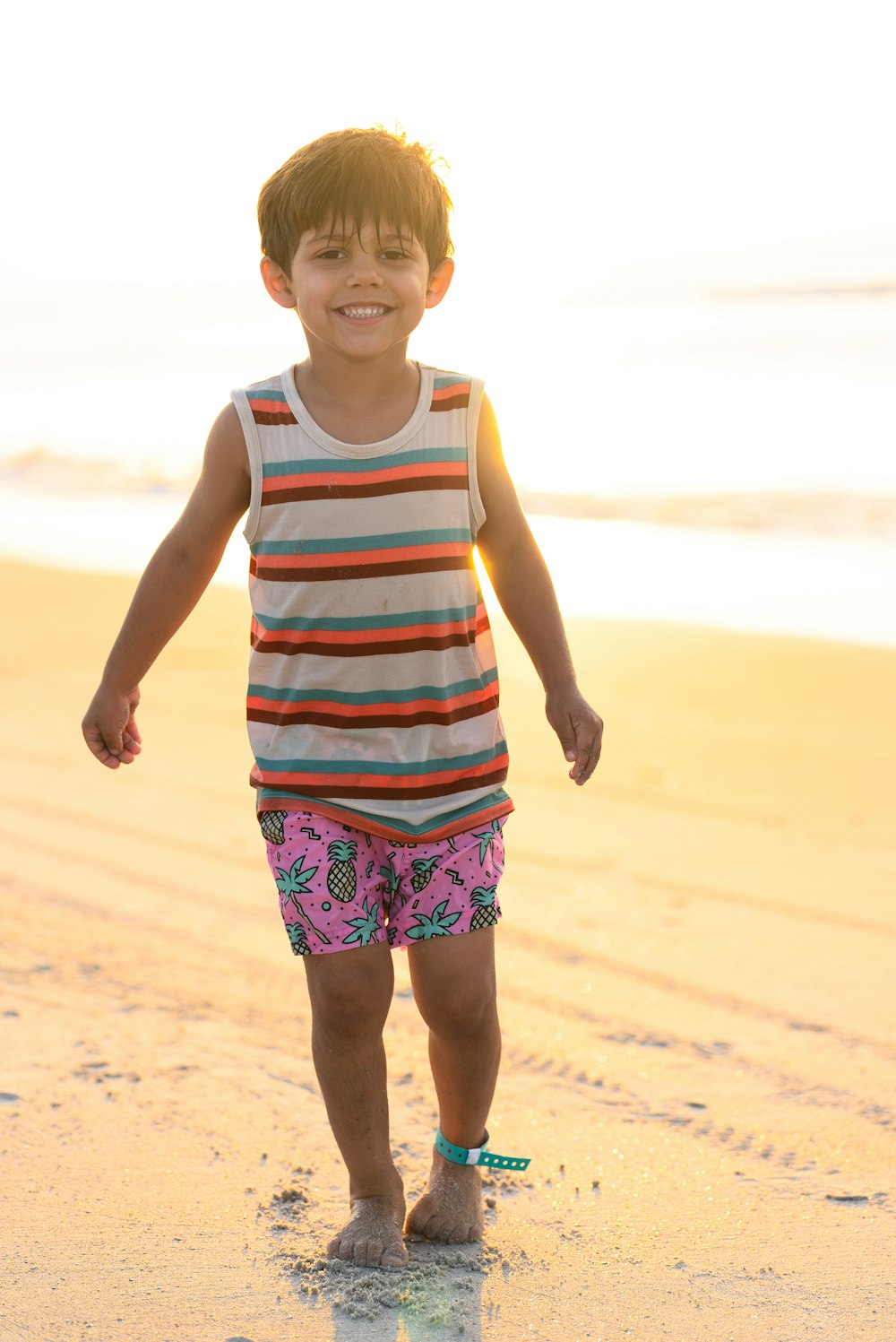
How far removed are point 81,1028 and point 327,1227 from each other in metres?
0.87

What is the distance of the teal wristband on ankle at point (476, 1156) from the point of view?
2391 mm

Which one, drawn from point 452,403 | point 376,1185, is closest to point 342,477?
point 452,403

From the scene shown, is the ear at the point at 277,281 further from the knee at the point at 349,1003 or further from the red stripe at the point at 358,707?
the knee at the point at 349,1003

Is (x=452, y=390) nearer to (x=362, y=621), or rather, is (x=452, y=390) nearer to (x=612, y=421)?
(x=362, y=621)

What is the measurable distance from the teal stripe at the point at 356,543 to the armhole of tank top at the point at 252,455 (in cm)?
4

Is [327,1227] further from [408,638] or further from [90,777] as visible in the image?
[90,777]

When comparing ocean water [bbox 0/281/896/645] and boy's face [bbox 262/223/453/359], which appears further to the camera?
ocean water [bbox 0/281/896/645]

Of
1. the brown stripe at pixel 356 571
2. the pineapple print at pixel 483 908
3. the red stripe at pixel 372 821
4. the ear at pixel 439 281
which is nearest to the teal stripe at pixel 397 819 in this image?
the red stripe at pixel 372 821

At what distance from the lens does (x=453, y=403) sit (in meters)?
2.29

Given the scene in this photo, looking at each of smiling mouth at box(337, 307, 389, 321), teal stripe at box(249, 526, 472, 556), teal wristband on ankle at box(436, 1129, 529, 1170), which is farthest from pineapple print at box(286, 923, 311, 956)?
smiling mouth at box(337, 307, 389, 321)

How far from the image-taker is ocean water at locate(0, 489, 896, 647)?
298 inches

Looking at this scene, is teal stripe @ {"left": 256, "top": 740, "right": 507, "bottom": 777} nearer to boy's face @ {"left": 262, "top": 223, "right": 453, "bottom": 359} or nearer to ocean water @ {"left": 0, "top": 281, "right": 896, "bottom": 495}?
boy's face @ {"left": 262, "top": 223, "right": 453, "bottom": 359}

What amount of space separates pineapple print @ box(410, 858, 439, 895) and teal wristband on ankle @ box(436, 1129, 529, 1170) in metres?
0.47

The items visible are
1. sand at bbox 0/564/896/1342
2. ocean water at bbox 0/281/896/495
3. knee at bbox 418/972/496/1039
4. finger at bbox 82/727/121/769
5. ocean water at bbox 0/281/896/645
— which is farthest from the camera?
ocean water at bbox 0/281/896/495
